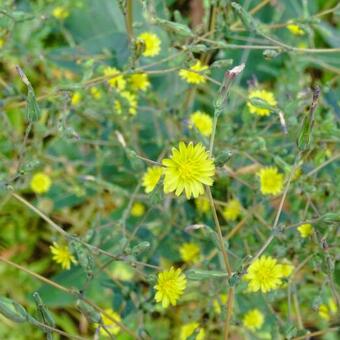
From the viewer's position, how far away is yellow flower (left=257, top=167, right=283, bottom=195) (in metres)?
1.06

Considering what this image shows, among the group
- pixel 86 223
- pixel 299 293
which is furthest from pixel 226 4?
pixel 86 223

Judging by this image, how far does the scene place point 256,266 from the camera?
0.91 m

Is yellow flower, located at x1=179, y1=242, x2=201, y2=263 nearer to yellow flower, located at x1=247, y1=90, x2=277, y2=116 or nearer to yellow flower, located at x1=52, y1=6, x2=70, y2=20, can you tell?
yellow flower, located at x1=247, y1=90, x2=277, y2=116

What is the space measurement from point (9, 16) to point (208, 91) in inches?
21.8

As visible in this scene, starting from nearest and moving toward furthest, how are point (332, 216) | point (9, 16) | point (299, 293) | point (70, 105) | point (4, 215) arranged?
point (332, 216) < point (9, 16) < point (70, 105) < point (299, 293) < point (4, 215)

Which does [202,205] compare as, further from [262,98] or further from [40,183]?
[40,183]

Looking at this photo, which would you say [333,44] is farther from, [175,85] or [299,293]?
[299,293]

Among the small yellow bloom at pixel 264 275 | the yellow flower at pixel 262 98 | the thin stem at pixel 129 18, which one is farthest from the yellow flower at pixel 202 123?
the small yellow bloom at pixel 264 275

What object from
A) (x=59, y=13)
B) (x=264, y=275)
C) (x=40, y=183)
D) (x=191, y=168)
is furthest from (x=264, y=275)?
(x=59, y=13)

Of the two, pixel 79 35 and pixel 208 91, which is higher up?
pixel 79 35

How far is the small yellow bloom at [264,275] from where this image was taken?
2.95ft

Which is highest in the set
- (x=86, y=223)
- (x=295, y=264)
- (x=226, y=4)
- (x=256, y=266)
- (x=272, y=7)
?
(x=226, y=4)

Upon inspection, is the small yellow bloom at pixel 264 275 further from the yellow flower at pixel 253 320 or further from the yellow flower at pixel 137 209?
Answer: the yellow flower at pixel 137 209

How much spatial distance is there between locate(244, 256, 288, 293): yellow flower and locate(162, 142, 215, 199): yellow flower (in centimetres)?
20
